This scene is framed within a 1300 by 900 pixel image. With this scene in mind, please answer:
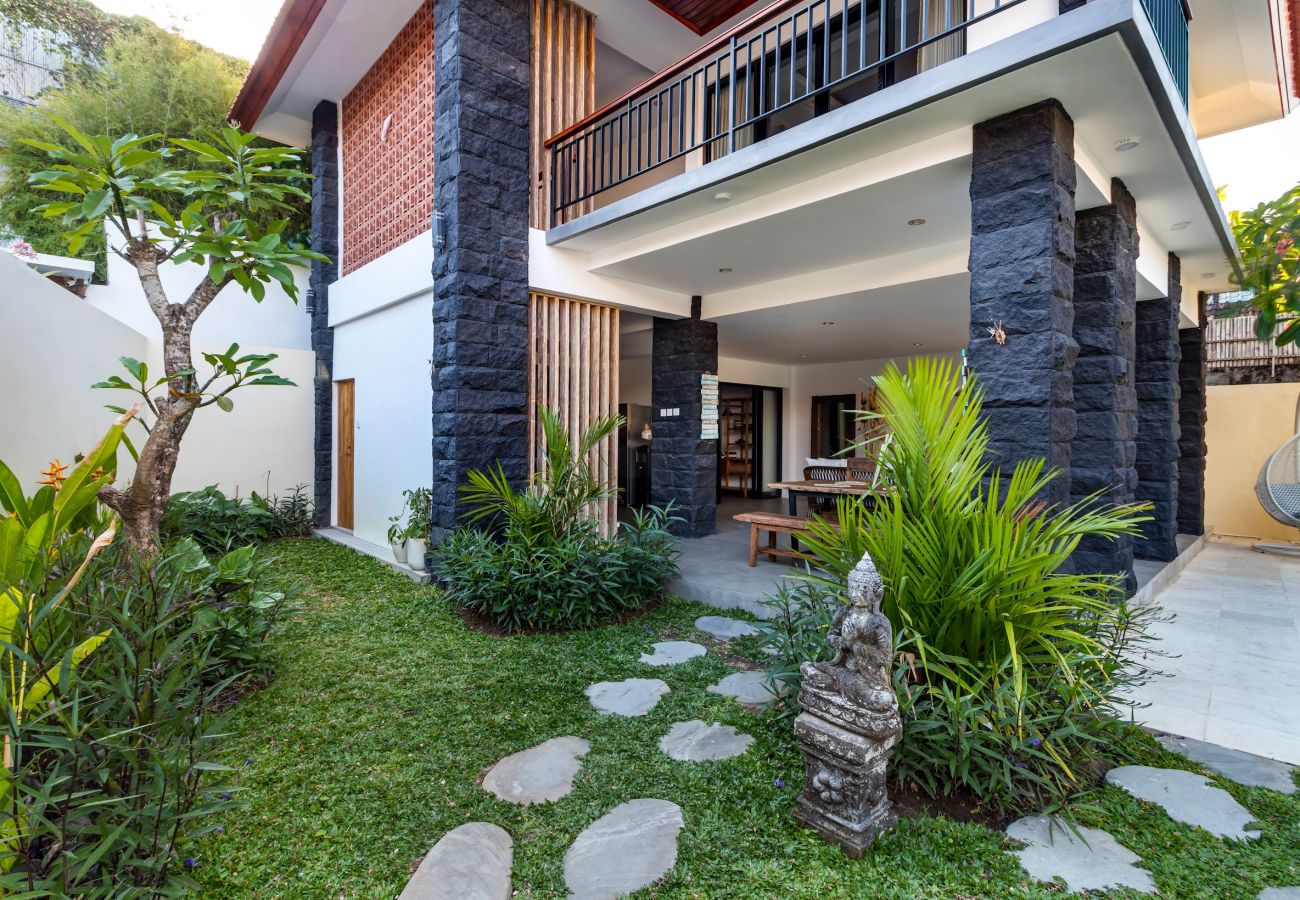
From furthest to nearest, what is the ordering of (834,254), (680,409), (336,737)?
(680,409) → (834,254) → (336,737)

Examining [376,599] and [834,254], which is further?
[834,254]

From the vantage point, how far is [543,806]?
6.39 feet

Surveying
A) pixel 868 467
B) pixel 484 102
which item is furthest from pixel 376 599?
pixel 868 467

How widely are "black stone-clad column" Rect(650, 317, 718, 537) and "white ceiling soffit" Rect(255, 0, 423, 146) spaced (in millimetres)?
3617

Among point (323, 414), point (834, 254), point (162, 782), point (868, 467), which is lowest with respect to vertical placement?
point (162, 782)

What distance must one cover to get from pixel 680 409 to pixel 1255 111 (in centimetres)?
618

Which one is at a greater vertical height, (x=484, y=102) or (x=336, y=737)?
(x=484, y=102)

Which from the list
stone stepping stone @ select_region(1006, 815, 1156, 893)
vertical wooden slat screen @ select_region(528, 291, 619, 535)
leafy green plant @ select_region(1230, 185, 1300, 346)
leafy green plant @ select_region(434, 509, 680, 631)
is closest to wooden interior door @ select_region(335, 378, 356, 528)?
vertical wooden slat screen @ select_region(528, 291, 619, 535)

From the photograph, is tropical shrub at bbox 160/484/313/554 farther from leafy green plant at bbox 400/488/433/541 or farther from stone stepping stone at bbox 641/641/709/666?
stone stepping stone at bbox 641/641/709/666

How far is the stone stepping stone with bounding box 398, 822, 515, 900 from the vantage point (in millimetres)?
1577

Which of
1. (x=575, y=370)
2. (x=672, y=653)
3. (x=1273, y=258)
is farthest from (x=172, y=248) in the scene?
(x=1273, y=258)

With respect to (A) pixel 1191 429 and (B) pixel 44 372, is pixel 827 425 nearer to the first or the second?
(A) pixel 1191 429

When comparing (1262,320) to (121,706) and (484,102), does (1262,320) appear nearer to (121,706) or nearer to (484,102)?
(484,102)

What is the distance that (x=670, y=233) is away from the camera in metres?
4.50
